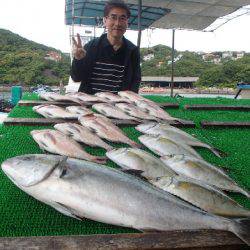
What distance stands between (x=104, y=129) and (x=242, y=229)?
1961 millimetres

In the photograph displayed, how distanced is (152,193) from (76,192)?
0.42 metres

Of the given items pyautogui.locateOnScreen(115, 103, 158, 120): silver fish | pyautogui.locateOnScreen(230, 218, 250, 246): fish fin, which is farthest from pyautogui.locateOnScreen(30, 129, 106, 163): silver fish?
pyautogui.locateOnScreen(115, 103, 158, 120): silver fish

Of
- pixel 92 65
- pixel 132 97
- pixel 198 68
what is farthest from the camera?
pixel 198 68

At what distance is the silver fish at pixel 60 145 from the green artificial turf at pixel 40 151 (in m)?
0.08

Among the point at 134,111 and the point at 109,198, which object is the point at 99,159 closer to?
the point at 109,198

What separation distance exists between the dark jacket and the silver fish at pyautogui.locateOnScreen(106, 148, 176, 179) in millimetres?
3015

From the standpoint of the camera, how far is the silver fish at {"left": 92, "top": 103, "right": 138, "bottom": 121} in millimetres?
4262

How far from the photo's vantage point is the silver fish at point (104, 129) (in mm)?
3367

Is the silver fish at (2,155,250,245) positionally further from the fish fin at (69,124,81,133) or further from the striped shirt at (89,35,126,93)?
the striped shirt at (89,35,126,93)

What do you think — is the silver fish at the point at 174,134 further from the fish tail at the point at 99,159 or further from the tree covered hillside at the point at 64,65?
the tree covered hillside at the point at 64,65

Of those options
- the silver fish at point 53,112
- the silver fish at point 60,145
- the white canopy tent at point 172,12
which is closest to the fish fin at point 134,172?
the silver fish at point 60,145

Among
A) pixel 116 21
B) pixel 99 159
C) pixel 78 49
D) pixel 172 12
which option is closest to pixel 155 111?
pixel 78 49

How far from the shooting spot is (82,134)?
330cm

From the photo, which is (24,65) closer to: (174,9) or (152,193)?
(174,9)
